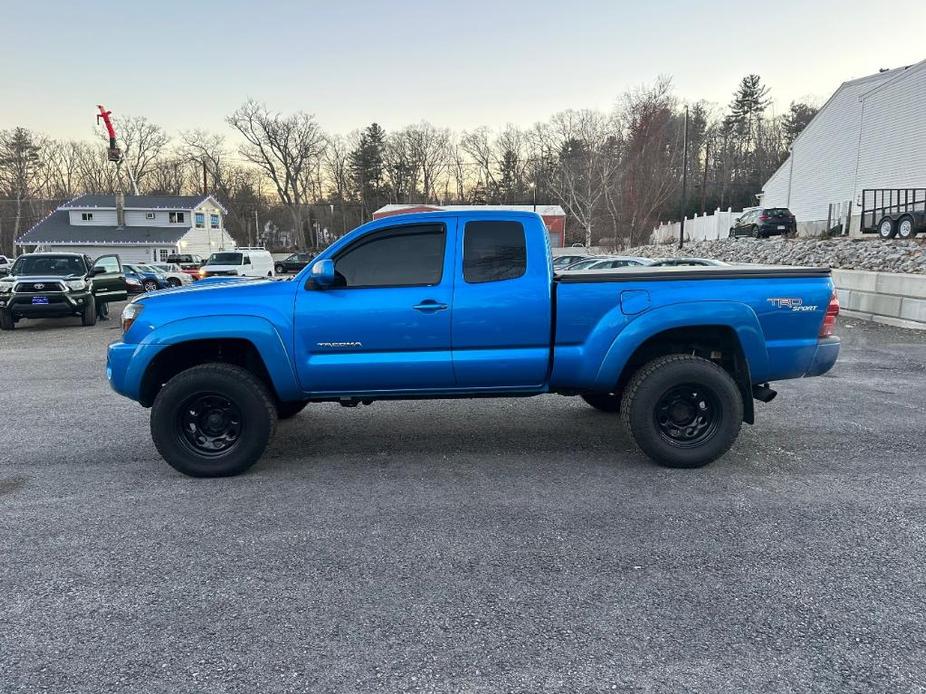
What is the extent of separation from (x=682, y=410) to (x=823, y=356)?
3.86ft

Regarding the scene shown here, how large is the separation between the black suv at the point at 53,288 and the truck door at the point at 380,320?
495 inches

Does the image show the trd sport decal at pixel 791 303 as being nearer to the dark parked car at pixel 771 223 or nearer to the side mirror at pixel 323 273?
the side mirror at pixel 323 273

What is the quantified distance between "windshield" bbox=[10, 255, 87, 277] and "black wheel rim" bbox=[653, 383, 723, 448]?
1533cm

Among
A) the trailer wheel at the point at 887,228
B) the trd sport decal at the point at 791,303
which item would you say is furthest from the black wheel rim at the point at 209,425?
the trailer wheel at the point at 887,228

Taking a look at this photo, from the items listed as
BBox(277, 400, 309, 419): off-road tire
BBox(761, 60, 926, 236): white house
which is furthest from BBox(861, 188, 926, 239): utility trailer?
BBox(277, 400, 309, 419): off-road tire

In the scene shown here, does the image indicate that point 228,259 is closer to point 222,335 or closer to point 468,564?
point 222,335

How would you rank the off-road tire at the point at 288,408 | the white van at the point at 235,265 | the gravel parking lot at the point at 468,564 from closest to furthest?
the gravel parking lot at the point at 468,564, the off-road tire at the point at 288,408, the white van at the point at 235,265

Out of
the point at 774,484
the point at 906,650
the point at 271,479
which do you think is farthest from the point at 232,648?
the point at 774,484

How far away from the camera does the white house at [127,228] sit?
4666 cm

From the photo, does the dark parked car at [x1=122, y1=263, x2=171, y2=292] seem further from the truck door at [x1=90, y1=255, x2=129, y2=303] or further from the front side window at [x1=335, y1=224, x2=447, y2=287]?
the front side window at [x1=335, y1=224, x2=447, y2=287]

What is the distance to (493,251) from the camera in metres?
4.59

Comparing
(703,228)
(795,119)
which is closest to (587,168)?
(703,228)

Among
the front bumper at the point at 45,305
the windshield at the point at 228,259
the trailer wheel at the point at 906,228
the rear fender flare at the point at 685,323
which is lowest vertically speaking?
the front bumper at the point at 45,305

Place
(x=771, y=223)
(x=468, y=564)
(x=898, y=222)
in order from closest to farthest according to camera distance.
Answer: (x=468, y=564)
(x=898, y=222)
(x=771, y=223)
